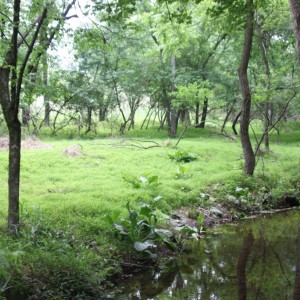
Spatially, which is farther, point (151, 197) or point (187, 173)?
point (187, 173)

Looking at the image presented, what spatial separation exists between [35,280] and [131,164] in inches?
369

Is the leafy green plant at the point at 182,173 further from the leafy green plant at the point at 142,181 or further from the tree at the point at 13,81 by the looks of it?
the tree at the point at 13,81

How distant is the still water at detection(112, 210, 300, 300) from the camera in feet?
18.0

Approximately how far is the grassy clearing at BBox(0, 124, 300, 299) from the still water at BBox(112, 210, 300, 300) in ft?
2.75

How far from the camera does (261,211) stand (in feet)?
35.7

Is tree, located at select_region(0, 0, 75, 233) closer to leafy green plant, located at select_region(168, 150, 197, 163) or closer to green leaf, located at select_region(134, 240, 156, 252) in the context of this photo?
green leaf, located at select_region(134, 240, 156, 252)

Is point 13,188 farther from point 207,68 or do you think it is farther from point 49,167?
point 207,68

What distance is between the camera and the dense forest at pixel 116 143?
577cm

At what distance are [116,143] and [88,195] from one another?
994 cm

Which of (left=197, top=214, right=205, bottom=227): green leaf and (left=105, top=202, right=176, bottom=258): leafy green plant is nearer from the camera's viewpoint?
(left=105, top=202, right=176, bottom=258): leafy green plant

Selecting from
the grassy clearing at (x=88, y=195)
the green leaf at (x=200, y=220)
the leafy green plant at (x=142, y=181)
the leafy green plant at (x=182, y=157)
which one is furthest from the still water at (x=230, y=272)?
the leafy green plant at (x=182, y=157)

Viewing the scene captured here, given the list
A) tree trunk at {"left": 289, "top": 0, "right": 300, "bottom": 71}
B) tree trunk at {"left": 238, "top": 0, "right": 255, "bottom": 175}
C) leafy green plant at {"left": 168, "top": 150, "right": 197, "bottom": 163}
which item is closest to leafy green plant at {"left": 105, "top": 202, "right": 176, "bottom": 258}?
tree trunk at {"left": 289, "top": 0, "right": 300, "bottom": 71}

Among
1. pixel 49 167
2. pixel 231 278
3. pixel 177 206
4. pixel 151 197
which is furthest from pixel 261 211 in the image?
pixel 49 167

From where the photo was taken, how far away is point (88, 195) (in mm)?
9172
